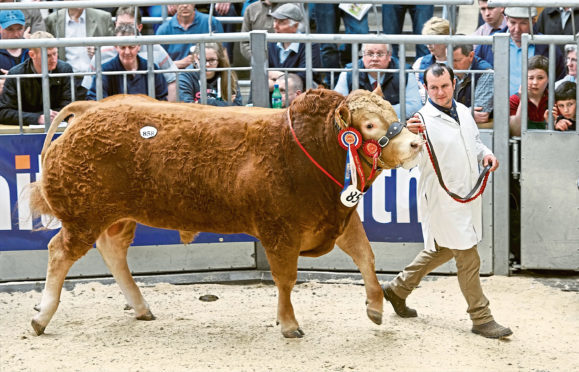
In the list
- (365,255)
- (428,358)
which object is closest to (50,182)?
(365,255)

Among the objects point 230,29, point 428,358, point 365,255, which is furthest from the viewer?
point 230,29

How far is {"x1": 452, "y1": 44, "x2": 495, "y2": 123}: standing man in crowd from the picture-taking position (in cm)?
790

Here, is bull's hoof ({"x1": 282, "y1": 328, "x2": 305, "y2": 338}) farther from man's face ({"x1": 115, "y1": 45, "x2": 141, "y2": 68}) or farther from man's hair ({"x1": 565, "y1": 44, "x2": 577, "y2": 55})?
man's hair ({"x1": 565, "y1": 44, "x2": 577, "y2": 55})

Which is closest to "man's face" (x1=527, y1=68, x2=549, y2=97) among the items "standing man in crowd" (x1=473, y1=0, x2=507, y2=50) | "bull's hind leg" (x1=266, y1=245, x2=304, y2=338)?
"standing man in crowd" (x1=473, y1=0, x2=507, y2=50)

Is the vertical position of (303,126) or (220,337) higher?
(303,126)

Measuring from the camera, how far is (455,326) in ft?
21.9

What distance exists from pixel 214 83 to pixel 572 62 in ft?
9.79

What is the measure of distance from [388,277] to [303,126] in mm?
2286

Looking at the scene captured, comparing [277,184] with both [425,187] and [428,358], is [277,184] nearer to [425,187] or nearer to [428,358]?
[425,187]

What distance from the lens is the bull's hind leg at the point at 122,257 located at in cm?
686

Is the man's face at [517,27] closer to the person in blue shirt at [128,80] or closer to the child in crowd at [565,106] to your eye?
the child in crowd at [565,106]

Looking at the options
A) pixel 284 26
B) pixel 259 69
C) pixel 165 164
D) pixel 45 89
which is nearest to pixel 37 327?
pixel 165 164

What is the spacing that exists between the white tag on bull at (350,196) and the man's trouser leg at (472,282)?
798mm

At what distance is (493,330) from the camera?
6359mm
